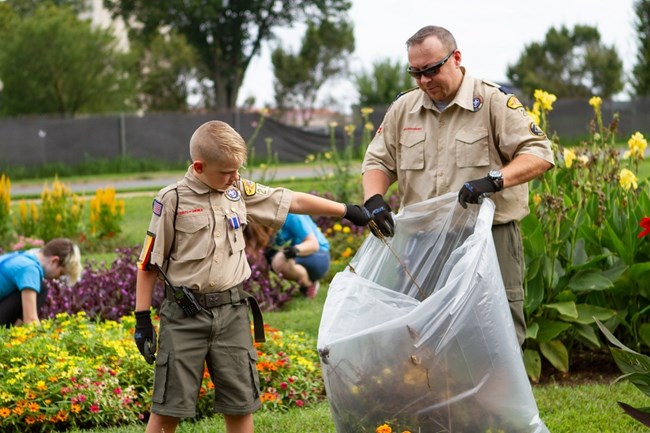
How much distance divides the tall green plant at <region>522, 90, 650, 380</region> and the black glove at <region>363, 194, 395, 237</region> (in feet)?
4.32

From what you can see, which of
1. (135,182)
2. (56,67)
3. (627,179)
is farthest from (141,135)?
(627,179)

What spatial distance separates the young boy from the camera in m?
3.75

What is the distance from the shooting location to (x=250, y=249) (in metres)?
7.00

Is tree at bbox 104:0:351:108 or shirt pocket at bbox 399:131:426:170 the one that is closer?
shirt pocket at bbox 399:131:426:170

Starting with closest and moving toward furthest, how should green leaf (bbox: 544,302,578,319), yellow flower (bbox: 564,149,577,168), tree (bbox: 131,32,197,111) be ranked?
green leaf (bbox: 544,302,578,319), yellow flower (bbox: 564,149,577,168), tree (bbox: 131,32,197,111)

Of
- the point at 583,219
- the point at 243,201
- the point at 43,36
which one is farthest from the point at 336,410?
the point at 43,36

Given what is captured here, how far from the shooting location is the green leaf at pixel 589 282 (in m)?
5.31

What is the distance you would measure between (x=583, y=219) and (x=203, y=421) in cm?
237

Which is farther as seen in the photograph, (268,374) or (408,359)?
(268,374)

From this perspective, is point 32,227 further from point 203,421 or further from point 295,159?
point 295,159

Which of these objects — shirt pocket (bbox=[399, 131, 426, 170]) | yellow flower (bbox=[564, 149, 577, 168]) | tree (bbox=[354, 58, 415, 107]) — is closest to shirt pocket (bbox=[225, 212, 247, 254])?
shirt pocket (bbox=[399, 131, 426, 170])

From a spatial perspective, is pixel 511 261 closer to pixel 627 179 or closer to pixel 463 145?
pixel 463 145

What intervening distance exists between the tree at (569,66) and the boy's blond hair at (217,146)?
125 ft

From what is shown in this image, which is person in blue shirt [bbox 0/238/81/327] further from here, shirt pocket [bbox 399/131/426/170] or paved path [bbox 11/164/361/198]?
paved path [bbox 11/164/361/198]
